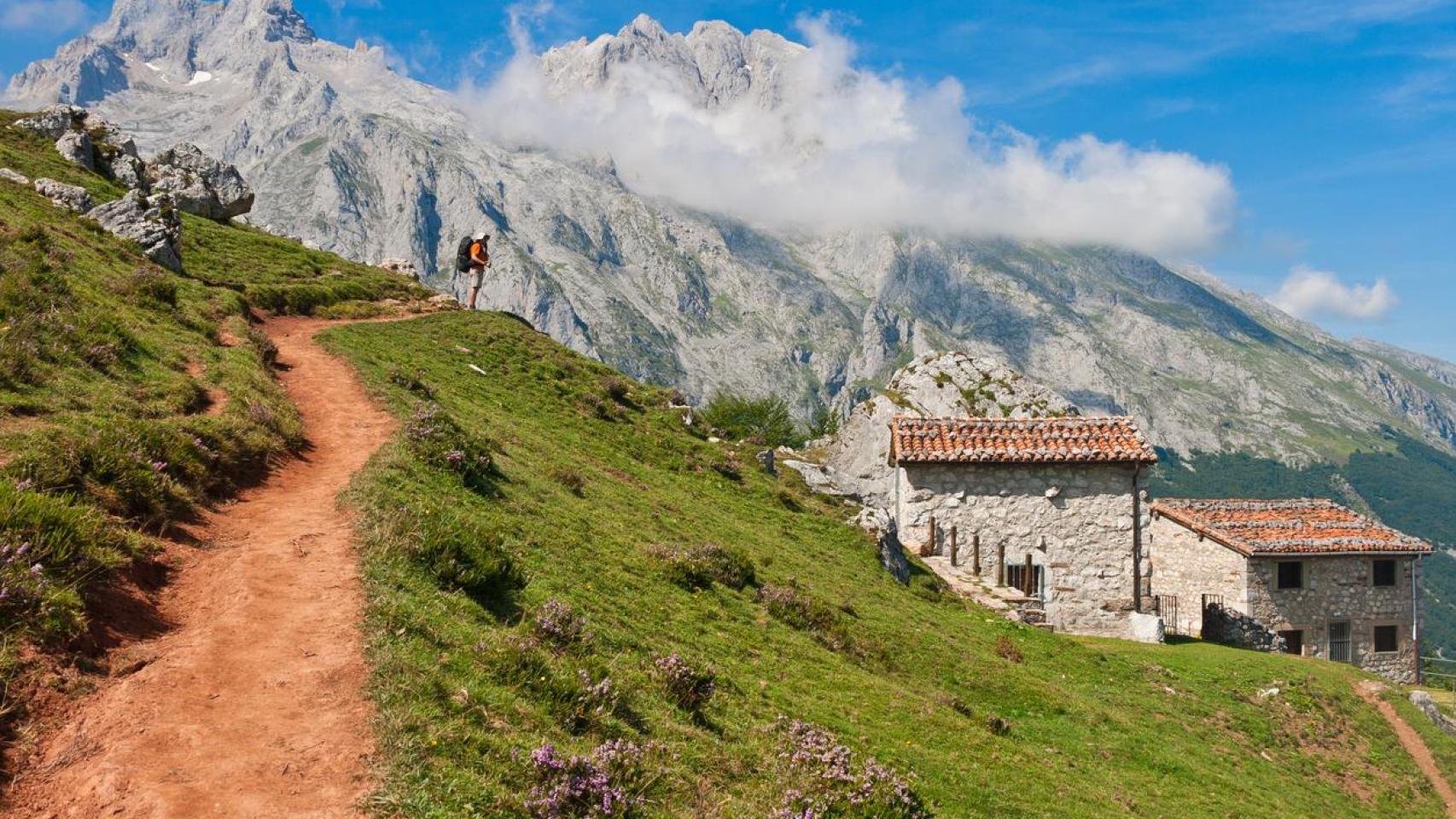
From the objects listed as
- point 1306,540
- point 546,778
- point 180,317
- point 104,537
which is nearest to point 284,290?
point 180,317

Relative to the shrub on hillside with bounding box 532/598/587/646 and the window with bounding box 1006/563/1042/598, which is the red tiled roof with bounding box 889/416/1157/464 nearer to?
the window with bounding box 1006/563/1042/598

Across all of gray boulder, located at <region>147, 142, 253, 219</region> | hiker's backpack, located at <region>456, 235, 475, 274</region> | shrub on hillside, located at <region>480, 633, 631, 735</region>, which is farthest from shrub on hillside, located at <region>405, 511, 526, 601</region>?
gray boulder, located at <region>147, 142, 253, 219</region>

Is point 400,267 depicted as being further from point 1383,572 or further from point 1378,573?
point 1383,572

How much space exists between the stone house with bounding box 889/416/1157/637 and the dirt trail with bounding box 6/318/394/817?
25.5 metres

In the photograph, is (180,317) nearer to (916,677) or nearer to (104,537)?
(104,537)

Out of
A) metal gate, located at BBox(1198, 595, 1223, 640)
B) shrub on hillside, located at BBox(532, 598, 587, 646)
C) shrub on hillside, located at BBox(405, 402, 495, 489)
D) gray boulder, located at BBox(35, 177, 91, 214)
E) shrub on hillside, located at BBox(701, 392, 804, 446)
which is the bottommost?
metal gate, located at BBox(1198, 595, 1223, 640)

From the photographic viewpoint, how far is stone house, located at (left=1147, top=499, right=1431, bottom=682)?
39.8 m

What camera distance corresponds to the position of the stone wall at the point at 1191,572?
128ft

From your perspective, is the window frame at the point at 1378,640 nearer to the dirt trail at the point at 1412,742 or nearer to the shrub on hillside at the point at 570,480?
the dirt trail at the point at 1412,742

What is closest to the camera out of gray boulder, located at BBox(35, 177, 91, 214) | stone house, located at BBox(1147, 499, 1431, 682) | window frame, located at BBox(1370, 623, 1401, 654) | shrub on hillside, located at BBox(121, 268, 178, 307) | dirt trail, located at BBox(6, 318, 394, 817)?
dirt trail, located at BBox(6, 318, 394, 817)

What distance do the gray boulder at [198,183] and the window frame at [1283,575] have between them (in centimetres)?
6380

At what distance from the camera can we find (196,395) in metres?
16.6

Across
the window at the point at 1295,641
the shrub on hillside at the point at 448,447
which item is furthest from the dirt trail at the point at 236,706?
the window at the point at 1295,641

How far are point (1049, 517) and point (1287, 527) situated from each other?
2003cm
